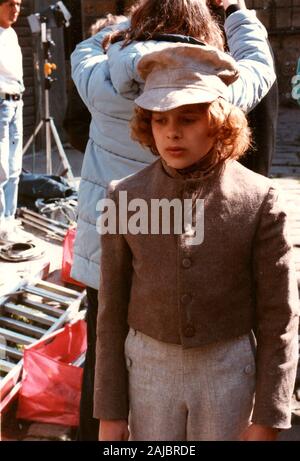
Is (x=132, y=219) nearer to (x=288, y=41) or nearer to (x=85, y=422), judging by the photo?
(x=85, y=422)

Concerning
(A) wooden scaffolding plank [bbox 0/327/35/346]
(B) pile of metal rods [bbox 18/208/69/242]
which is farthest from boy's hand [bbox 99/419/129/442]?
(B) pile of metal rods [bbox 18/208/69/242]

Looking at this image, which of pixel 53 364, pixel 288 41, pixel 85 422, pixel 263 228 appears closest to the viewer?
pixel 263 228

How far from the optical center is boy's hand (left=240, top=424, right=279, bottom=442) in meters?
1.76

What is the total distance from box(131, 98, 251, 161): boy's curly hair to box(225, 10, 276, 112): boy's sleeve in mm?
232

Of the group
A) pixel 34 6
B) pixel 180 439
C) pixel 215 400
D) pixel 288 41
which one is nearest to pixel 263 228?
pixel 215 400

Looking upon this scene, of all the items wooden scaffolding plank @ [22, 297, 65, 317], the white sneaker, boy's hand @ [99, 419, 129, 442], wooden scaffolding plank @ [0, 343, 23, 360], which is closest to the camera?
boy's hand @ [99, 419, 129, 442]

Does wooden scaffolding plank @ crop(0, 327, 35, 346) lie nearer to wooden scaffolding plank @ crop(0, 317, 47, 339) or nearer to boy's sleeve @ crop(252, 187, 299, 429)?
wooden scaffolding plank @ crop(0, 317, 47, 339)

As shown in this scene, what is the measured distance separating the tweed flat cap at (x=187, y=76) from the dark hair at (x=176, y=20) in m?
0.33

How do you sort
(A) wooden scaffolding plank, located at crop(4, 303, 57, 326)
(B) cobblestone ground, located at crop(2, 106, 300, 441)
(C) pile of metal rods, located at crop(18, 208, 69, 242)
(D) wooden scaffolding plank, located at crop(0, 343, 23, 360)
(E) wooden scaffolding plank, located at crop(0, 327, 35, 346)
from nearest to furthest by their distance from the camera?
(B) cobblestone ground, located at crop(2, 106, 300, 441)
(D) wooden scaffolding plank, located at crop(0, 343, 23, 360)
(E) wooden scaffolding plank, located at crop(0, 327, 35, 346)
(A) wooden scaffolding plank, located at crop(4, 303, 57, 326)
(C) pile of metal rods, located at crop(18, 208, 69, 242)

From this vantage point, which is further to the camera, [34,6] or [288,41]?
[288,41]

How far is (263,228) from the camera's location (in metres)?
1.75

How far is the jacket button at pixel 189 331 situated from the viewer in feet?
5.76

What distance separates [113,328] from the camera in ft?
6.21

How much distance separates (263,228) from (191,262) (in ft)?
0.66
